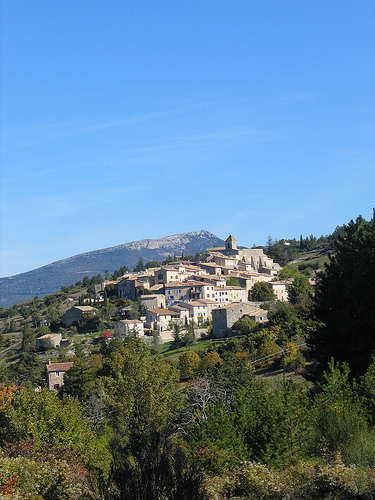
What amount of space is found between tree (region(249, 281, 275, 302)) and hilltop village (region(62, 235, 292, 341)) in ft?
3.79

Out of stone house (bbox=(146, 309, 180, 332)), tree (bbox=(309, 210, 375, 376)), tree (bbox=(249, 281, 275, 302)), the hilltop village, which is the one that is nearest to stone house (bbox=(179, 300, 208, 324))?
the hilltop village

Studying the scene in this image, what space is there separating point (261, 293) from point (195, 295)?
9410 millimetres

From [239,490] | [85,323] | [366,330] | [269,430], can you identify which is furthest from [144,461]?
[85,323]

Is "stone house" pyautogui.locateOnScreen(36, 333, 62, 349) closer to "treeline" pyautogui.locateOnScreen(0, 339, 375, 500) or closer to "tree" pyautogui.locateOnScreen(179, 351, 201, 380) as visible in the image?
"tree" pyautogui.locateOnScreen(179, 351, 201, 380)

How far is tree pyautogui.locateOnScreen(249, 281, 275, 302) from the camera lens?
75.1 metres

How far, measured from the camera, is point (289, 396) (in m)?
13.5

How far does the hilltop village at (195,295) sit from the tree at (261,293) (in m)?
1.16

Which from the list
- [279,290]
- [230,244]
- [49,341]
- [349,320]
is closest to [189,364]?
[349,320]

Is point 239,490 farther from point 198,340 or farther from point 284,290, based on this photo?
point 284,290

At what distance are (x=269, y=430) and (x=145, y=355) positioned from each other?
12.5 m

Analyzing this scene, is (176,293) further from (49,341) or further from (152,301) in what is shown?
(49,341)

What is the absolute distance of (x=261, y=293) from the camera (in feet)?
250

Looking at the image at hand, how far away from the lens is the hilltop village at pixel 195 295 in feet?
213

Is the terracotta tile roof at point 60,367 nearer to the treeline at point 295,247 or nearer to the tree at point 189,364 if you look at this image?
the tree at point 189,364
